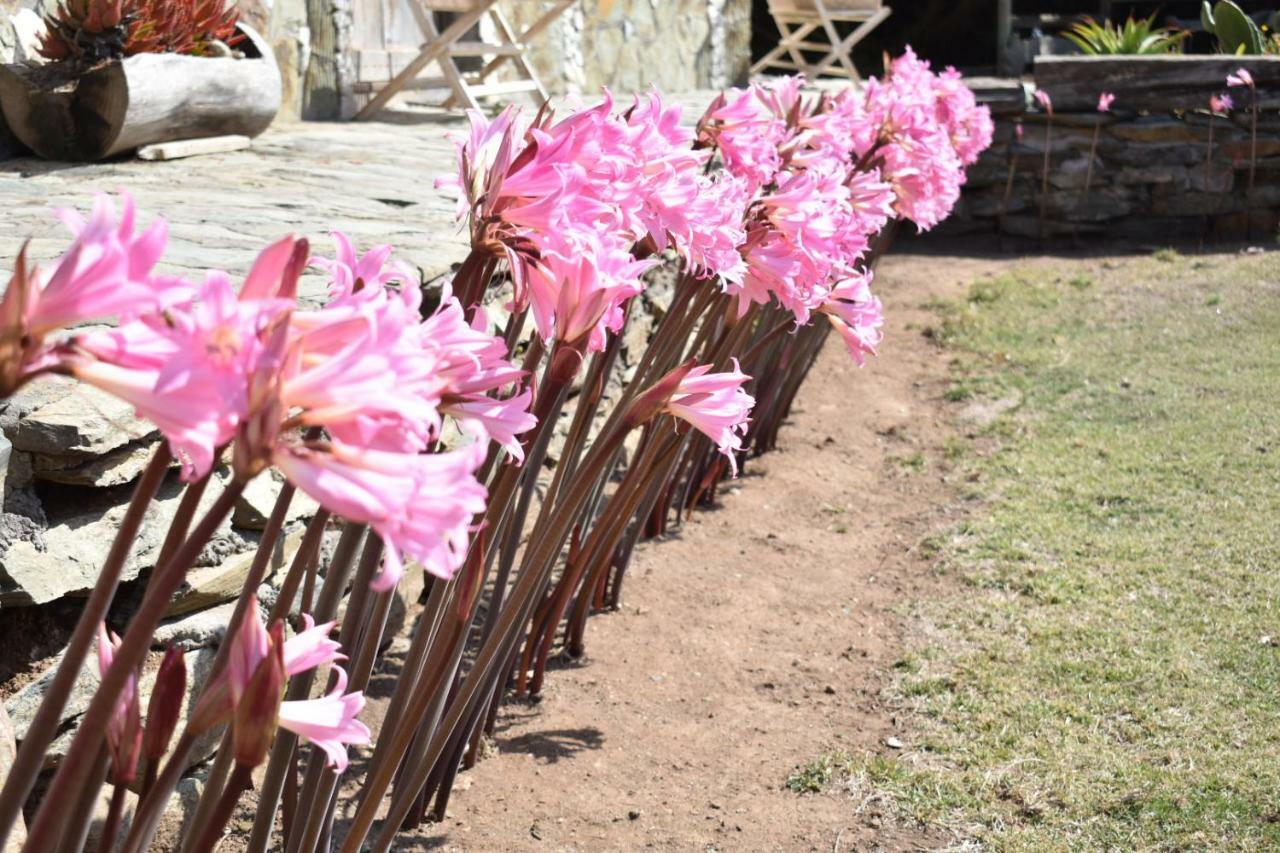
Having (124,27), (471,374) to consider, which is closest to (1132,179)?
(124,27)

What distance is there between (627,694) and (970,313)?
Result: 4578mm

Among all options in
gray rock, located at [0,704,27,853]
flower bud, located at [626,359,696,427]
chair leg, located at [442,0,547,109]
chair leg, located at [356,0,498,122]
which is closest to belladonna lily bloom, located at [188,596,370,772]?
flower bud, located at [626,359,696,427]

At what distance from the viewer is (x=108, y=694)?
0.87 m

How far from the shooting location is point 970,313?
709cm

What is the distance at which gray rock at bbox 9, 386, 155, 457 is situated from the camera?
5.95 feet

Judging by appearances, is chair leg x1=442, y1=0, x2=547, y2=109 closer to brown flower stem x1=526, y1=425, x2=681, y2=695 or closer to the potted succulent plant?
the potted succulent plant

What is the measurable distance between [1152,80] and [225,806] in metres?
9.08

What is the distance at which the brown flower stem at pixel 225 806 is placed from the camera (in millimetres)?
989

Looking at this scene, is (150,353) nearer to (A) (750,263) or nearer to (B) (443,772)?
(A) (750,263)

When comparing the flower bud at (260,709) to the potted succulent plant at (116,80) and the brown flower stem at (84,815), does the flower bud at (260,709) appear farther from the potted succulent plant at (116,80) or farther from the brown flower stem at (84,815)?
the potted succulent plant at (116,80)

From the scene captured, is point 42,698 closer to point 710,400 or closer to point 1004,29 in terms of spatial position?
point 710,400

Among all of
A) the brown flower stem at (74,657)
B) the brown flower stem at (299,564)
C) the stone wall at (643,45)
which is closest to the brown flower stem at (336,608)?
the brown flower stem at (299,564)

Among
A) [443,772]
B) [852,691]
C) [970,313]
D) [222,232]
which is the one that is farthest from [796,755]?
[970,313]

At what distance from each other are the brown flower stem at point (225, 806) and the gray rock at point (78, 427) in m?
0.90
